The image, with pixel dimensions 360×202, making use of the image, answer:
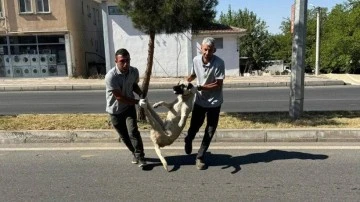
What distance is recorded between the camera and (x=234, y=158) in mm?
4805

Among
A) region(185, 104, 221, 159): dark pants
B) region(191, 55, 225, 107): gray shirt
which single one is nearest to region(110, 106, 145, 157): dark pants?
region(185, 104, 221, 159): dark pants

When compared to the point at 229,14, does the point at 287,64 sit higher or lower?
lower

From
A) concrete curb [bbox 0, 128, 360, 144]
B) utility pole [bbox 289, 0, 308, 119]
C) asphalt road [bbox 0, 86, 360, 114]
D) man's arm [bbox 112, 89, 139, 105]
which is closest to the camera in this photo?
man's arm [bbox 112, 89, 139, 105]

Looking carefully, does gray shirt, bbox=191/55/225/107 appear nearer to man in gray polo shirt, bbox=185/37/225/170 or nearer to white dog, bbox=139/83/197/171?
man in gray polo shirt, bbox=185/37/225/170

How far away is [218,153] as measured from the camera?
5031 mm

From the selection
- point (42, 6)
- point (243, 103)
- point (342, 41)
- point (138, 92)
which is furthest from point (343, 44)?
point (138, 92)

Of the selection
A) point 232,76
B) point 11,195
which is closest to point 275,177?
point 11,195

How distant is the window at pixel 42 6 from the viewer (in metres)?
20.8

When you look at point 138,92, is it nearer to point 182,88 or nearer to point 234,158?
point 182,88

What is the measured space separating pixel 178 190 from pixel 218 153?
1357mm

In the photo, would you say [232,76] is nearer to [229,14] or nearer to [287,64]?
[287,64]

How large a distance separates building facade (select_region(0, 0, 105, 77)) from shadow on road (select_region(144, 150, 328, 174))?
60.0ft

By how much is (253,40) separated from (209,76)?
31.8m

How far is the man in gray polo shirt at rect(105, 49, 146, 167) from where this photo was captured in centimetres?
432
